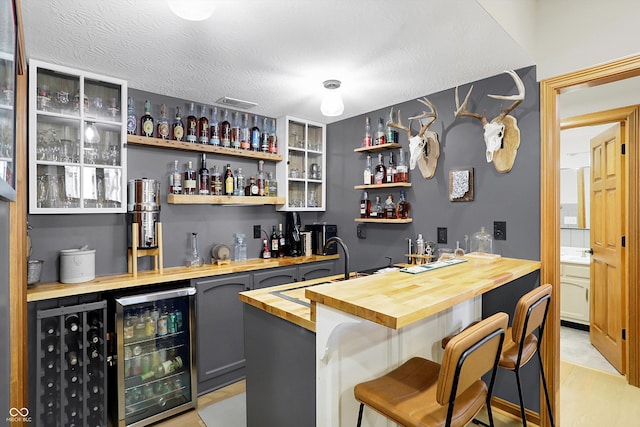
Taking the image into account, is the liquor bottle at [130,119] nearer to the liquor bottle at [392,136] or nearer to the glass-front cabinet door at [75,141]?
the glass-front cabinet door at [75,141]

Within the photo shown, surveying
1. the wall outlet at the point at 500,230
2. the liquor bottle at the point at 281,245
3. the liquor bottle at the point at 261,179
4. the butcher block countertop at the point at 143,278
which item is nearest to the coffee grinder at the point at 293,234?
the liquor bottle at the point at 281,245

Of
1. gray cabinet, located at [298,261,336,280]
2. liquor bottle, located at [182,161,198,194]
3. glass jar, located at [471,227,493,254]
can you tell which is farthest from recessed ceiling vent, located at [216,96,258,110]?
glass jar, located at [471,227,493,254]

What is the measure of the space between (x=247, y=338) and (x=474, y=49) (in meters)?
2.11

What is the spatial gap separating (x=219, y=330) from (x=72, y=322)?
0.98 m

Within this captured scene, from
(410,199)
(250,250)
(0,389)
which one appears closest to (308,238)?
(250,250)

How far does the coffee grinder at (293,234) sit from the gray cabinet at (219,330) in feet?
2.27

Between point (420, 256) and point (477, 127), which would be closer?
point (477, 127)

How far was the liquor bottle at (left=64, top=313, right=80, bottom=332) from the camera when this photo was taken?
1998 millimetres

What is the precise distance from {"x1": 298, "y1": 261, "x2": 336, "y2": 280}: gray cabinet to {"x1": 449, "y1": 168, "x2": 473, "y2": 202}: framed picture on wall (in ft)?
4.53

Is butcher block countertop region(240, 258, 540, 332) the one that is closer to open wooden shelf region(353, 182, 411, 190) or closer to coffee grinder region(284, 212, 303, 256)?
open wooden shelf region(353, 182, 411, 190)

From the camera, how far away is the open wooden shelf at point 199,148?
99.8 inches

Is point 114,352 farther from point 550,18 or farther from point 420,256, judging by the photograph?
point 550,18

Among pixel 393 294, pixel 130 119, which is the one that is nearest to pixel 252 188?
pixel 130 119

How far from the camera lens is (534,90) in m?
2.20
